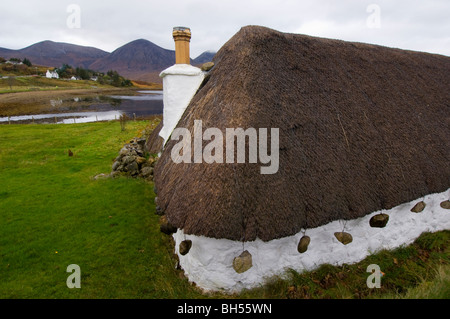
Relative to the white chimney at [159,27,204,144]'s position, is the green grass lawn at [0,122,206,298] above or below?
below

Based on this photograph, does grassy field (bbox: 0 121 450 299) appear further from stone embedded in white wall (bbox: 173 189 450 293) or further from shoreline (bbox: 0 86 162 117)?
shoreline (bbox: 0 86 162 117)

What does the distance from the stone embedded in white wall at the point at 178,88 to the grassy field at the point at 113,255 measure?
10.1 ft

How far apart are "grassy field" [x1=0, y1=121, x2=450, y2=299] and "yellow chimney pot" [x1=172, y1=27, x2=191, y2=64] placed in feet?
15.5

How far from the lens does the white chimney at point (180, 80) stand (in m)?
6.02

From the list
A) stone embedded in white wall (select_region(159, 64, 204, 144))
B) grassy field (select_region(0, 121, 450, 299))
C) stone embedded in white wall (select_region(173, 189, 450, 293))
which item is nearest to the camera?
stone embedded in white wall (select_region(173, 189, 450, 293))

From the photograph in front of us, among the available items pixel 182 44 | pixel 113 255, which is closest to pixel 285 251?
pixel 113 255

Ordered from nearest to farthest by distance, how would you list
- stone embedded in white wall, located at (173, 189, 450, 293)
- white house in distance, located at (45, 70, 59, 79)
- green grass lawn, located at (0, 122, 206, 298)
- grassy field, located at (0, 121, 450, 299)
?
stone embedded in white wall, located at (173, 189, 450, 293)
grassy field, located at (0, 121, 450, 299)
green grass lawn, located at (0, 122, 206, 298)
white house in distance, located at (45, 70, 59, 79)

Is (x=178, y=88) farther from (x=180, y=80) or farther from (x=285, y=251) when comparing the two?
(x=285, y=251)

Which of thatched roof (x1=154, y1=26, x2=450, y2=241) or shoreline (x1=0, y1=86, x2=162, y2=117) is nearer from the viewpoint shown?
thatched roof (x1=154, y1=26, x2=450, y2=241)

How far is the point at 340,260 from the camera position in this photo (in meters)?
4.59

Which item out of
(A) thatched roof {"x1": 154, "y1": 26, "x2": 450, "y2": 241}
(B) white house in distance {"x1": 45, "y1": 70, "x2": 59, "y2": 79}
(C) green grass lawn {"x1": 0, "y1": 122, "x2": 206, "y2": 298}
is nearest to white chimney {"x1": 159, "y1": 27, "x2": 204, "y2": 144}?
(A) thatched roof {"x1": 154, "y1": 26, "x2": 450, "y2": 241}

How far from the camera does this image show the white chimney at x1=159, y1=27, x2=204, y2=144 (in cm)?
602
